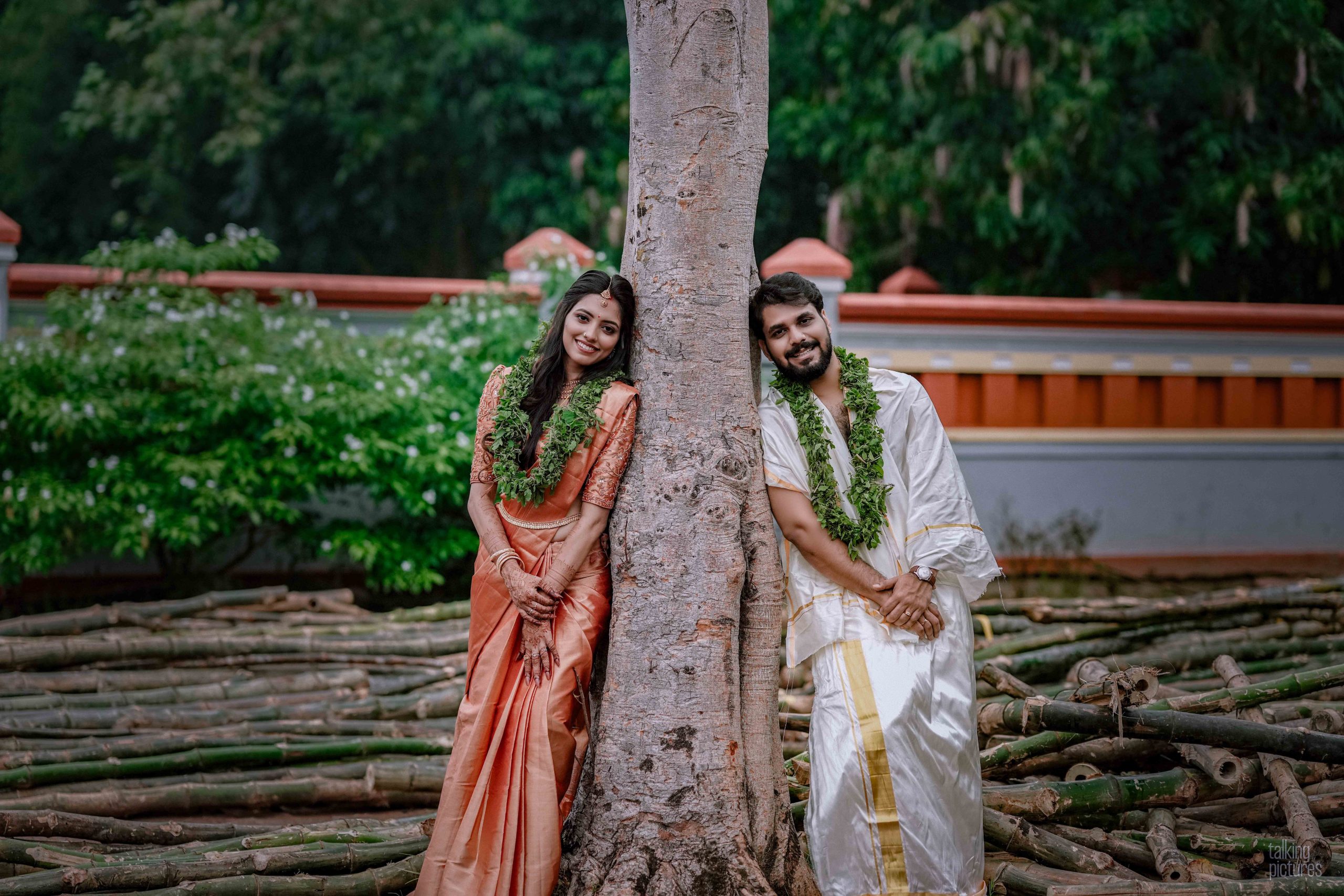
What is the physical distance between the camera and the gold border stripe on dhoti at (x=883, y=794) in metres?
2.80

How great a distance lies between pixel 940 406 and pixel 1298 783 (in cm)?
424

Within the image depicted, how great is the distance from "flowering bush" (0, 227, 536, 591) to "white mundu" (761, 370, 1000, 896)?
334cm

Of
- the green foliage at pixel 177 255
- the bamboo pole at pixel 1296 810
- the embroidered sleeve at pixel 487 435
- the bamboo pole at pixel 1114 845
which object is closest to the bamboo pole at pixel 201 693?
the embroidered sleeve at pixel 487 435

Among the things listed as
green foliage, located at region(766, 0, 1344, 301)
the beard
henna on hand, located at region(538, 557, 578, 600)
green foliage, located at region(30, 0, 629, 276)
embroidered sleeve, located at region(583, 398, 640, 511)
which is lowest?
henna on hand, located at region(538, 557, 578, 600)

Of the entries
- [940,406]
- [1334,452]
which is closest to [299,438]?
[940,406]

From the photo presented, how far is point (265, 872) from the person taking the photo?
294 cm

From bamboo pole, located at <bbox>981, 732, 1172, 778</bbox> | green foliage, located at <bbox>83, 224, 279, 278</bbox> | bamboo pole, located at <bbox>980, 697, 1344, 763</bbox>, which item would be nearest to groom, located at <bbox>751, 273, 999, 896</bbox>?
bamboo pole, located at <bbox>980, 697, 1344, 763</bbox>

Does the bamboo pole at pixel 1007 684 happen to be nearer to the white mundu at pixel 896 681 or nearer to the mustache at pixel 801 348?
the white mundu at pixel 896 681

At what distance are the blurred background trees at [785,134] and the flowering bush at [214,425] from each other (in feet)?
16.9

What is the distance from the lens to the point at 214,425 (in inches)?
236

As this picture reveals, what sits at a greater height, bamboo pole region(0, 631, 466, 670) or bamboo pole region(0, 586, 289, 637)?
bamboo pole region(0, 586, 289, 637)

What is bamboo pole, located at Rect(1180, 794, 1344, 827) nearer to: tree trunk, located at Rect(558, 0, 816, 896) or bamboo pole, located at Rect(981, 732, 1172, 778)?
bamboo pole, located at Rect(981, 732, 1172, 778)

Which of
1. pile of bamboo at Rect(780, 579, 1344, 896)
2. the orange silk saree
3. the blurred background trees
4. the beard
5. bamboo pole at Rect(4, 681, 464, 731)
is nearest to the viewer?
the orange silk saree

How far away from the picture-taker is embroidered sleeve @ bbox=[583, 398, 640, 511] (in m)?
2.96
